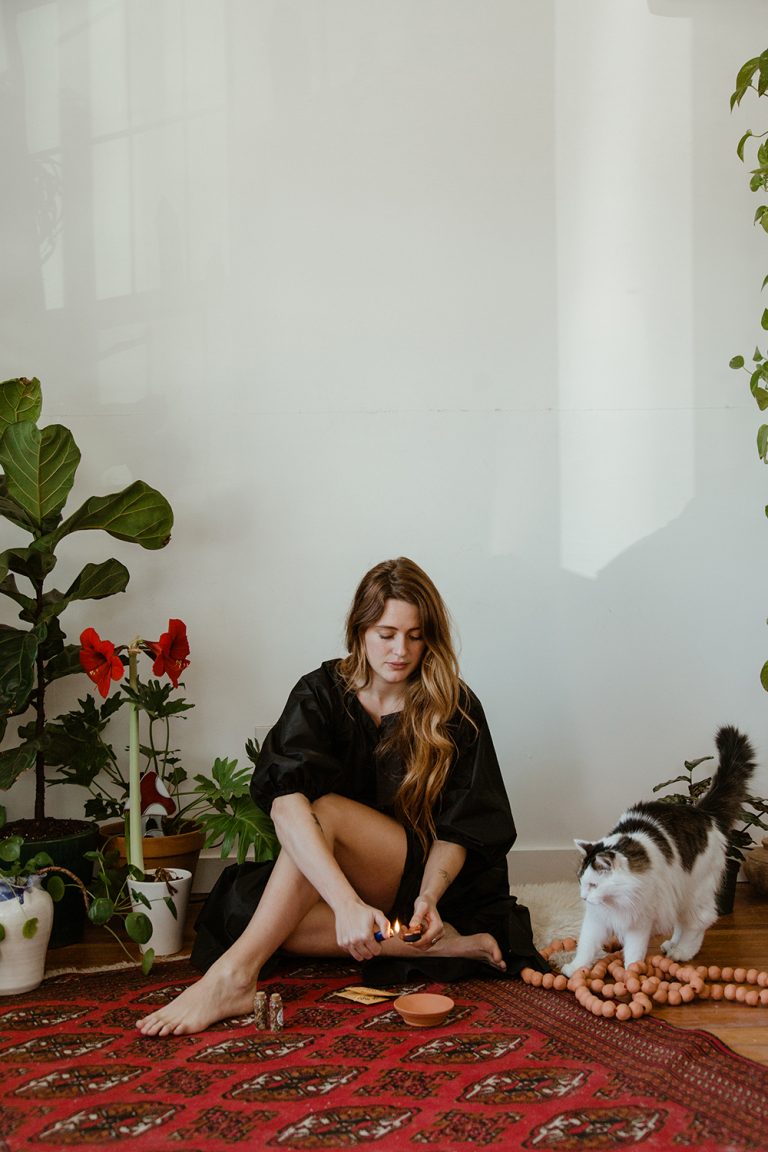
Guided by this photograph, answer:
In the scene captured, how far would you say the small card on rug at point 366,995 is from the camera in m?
2.07

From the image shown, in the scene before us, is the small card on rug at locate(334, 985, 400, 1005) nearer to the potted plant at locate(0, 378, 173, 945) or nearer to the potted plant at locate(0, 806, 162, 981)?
the potted plant at locate(0, 806, 162, 981)

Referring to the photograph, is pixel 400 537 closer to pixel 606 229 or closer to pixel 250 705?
pixel 250 705

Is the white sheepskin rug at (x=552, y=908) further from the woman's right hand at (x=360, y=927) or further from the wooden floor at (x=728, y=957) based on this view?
the woman's right hand at (x=360, y=927)

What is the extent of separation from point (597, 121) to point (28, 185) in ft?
5.52

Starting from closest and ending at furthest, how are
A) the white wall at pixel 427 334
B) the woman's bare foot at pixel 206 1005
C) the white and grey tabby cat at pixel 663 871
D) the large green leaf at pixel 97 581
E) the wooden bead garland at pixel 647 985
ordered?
1. the woman's bare foot at pixel 206 1005
2. the wooden bead garland at pixel 647 985
3. the white and grey tabby cat at pixel 663 871
4. the large green leaf at pixel 97 581
5. the white wall at pixel 427 334

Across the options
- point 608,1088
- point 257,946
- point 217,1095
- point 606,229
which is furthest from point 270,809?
point 606,229

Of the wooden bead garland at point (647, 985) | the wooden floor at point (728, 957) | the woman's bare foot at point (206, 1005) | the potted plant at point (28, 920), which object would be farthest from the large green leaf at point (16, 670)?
the wooden bead garland at point (647, 985)

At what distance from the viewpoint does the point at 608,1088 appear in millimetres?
1651

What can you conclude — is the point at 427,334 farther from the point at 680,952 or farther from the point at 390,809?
the point at 680,952

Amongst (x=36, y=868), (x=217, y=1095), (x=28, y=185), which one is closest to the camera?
(x=217, y=1095)

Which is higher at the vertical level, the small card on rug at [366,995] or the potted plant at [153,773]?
the potted plant at [153,773]

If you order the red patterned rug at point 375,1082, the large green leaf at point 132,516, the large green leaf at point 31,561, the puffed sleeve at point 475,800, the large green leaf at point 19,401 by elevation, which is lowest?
the red patterned rug at point 375,1082

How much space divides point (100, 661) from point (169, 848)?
0.53m

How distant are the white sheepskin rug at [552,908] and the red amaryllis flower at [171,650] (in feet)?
3.57
